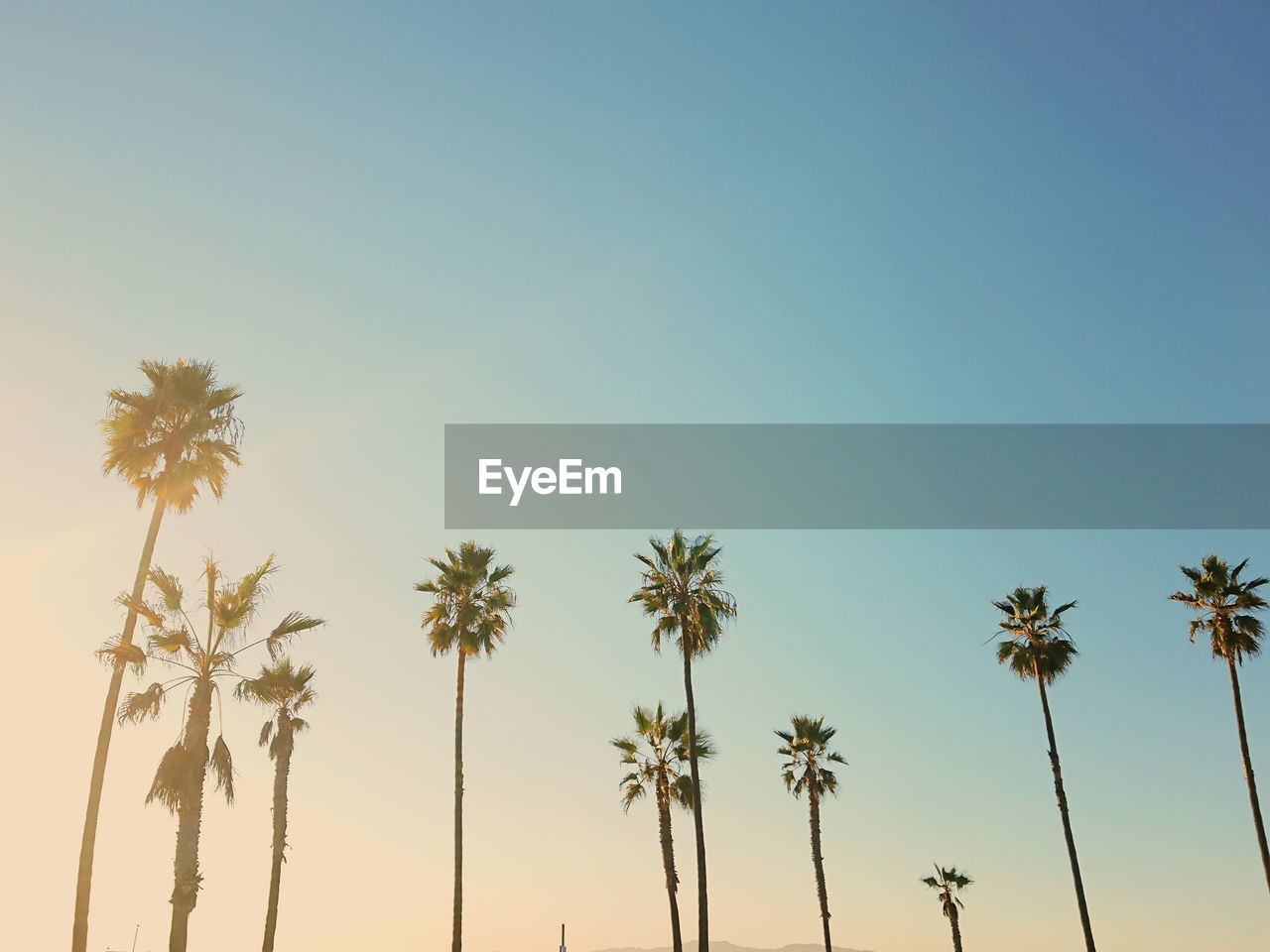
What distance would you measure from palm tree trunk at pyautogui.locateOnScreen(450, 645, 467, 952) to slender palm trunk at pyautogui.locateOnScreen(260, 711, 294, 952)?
817 cm

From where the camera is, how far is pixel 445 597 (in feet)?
142

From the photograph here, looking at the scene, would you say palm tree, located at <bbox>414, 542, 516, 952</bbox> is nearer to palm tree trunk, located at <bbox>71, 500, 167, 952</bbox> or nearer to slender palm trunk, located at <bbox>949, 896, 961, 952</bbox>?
palm tree trunk, located at <bbox>71, 500, 167, 952</bbox>

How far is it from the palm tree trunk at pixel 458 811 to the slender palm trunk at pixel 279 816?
8.17 metres

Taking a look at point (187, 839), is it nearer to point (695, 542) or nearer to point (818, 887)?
point (695, 542)

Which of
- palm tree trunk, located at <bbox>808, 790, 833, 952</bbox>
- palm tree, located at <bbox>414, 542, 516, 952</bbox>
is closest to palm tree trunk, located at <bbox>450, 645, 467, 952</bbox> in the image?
palm tree, located at <bbox>414, 542, 516, 952</bbox>

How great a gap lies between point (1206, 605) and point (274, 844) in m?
47.4

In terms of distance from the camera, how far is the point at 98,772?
92.6 feet

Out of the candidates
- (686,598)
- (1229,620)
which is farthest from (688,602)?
(1229,620)

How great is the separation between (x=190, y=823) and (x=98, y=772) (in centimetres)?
303

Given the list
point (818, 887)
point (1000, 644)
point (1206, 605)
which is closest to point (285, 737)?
point (818, 887)

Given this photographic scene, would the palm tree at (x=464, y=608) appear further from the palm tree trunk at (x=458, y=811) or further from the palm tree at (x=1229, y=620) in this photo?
the palm tree at (x=1229, y=620)

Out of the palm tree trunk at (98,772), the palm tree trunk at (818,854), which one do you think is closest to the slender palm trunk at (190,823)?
the palm tree trunk at (98,772)

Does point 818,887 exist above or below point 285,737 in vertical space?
below

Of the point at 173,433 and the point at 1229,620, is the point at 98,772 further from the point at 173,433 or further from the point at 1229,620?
the point at 1229,620
